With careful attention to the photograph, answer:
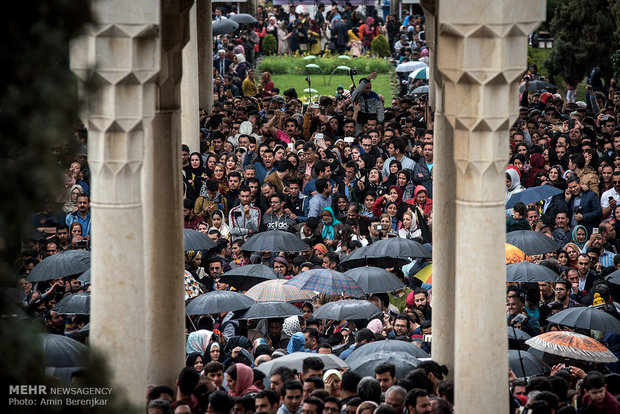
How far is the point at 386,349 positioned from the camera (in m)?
10.7

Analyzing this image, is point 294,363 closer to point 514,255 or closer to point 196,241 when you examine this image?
point 196,241

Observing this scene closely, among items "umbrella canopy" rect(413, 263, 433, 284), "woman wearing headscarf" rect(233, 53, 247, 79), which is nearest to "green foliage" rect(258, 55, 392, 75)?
"woman wearing headscarf" rect(233, 53, 247, 79)

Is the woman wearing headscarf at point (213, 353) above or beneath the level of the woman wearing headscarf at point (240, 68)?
beneath

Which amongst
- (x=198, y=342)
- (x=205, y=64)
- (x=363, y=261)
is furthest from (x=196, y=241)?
(x=205, y=64)

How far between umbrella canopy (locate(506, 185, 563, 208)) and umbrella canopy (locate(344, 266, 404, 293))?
4247 mm

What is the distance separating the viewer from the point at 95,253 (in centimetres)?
814

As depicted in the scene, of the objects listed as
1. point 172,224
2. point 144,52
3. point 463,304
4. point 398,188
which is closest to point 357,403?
point 463,304

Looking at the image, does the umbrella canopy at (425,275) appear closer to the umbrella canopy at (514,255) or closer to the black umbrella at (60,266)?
the umbrella canopy at (514,255)

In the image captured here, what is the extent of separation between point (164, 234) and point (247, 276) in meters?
3.85

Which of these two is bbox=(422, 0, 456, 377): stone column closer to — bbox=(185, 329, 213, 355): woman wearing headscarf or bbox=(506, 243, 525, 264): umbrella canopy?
bbox=(185, 329, 213, 355): woman wearing headscarf

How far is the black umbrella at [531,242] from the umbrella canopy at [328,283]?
124 inches

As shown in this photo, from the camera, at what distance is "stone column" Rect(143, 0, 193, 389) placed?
33.7 feet

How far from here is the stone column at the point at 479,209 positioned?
8.31 m

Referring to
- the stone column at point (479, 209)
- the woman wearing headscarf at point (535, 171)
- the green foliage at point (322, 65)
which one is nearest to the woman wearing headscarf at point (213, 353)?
the stone column at point (479, 209)
